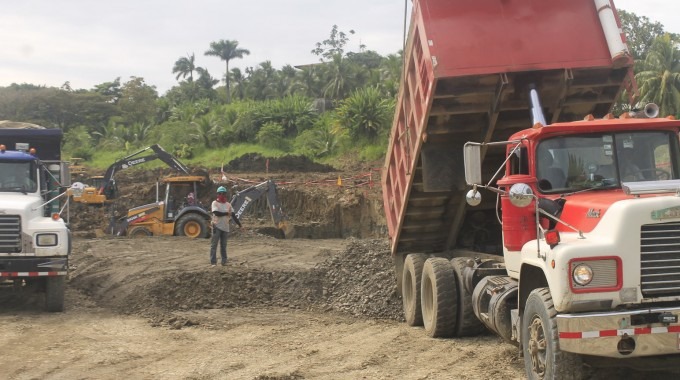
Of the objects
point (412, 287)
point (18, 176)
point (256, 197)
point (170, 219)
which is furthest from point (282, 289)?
point (170, 219)

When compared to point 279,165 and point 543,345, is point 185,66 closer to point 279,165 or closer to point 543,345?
point 279,165

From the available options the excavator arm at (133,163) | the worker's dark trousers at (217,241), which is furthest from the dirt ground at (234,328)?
the excavator arm at (133,163)

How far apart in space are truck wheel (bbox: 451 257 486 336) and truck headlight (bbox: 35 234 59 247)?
6018mm

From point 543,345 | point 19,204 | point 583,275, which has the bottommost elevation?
point 543,345

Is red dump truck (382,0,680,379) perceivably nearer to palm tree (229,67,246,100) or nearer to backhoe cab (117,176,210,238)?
backhoe cab (117,176,210,238)

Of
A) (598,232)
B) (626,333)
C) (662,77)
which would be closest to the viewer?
(626,333)

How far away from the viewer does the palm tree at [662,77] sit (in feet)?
119

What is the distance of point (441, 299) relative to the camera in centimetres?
916

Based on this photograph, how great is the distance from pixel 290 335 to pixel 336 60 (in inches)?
1960

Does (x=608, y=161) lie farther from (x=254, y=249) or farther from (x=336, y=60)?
(x=336, y=60)

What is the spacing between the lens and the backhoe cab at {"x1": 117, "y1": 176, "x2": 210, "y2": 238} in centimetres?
2492

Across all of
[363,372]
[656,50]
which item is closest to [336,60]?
[656,50]

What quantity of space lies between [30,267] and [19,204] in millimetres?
1020

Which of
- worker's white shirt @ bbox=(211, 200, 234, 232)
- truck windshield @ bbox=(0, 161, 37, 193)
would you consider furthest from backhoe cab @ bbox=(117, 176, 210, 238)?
truck windshield @ bbox=(0, 161, 37, 193)
